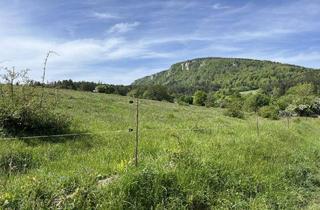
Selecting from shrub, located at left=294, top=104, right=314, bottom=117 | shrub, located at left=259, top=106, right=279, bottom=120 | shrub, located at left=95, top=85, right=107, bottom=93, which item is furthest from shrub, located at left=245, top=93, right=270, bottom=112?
shrub, located at left=95, top=85, right=107, bottom=93

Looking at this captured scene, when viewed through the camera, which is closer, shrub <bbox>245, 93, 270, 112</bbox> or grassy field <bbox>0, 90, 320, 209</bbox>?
grassy field <bbox>0, 90, 320, 209</bbox>

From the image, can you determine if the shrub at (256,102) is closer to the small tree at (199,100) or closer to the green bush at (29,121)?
the small tree at (199,100)

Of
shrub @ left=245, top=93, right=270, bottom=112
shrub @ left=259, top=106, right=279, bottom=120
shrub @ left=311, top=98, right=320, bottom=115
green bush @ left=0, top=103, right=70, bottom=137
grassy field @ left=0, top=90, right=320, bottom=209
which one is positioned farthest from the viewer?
shrub @ left=245, top=93, right=270, bottom=112

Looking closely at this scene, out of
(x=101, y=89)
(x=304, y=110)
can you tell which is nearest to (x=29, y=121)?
(x=101, y=89)

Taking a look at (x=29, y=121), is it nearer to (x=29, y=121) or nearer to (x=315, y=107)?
(x=29, y=121)

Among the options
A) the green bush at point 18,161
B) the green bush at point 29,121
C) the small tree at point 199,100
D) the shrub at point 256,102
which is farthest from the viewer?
the small tree at point 199,100

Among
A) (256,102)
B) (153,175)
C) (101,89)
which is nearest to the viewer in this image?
(153,175)

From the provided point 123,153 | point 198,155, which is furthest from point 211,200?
point 123,153

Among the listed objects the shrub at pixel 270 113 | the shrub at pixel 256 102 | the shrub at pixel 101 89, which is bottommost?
the shrub at pixel 270 113

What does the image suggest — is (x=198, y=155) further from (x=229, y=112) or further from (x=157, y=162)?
(x=229, y=112)

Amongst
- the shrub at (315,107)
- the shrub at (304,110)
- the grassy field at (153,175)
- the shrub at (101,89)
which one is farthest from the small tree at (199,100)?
the grassy field at (153,175)

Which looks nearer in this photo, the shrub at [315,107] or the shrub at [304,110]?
the shrub at [304,110]

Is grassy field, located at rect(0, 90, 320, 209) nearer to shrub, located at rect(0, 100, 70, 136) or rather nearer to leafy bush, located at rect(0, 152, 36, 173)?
leafy bush, located at rect(0, 152, 36, 173)

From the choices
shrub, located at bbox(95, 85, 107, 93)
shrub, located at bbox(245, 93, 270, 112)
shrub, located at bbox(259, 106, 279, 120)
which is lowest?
shrub, located at bbox(259, 106, 279, 120)
